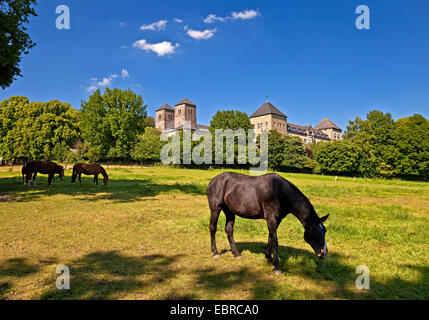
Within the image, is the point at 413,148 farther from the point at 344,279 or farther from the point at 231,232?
the point at 231,232

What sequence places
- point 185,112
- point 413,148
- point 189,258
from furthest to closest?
point 185,112, point 413,148, point 189,258

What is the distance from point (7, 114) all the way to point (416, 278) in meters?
75.8

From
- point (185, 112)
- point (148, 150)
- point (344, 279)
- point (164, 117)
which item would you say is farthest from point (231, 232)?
point (164, 117)

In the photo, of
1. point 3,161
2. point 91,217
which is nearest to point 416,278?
point 91,217

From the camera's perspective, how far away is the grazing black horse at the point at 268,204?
5.82 metres

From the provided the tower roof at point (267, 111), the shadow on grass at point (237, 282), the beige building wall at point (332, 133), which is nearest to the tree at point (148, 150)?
the tower roof at point (267, 111)

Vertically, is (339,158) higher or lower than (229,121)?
lower

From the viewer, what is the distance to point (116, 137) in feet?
194

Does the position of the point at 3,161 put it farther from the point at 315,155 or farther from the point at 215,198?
the point at 315,155

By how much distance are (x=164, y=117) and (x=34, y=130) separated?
121m

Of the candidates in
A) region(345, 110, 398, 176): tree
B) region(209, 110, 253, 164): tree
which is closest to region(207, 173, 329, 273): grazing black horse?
region(209, 110, 253, 164): tree

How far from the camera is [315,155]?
253 ft

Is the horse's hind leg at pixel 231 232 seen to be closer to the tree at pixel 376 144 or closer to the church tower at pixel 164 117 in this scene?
the tree at pixel 376 144
